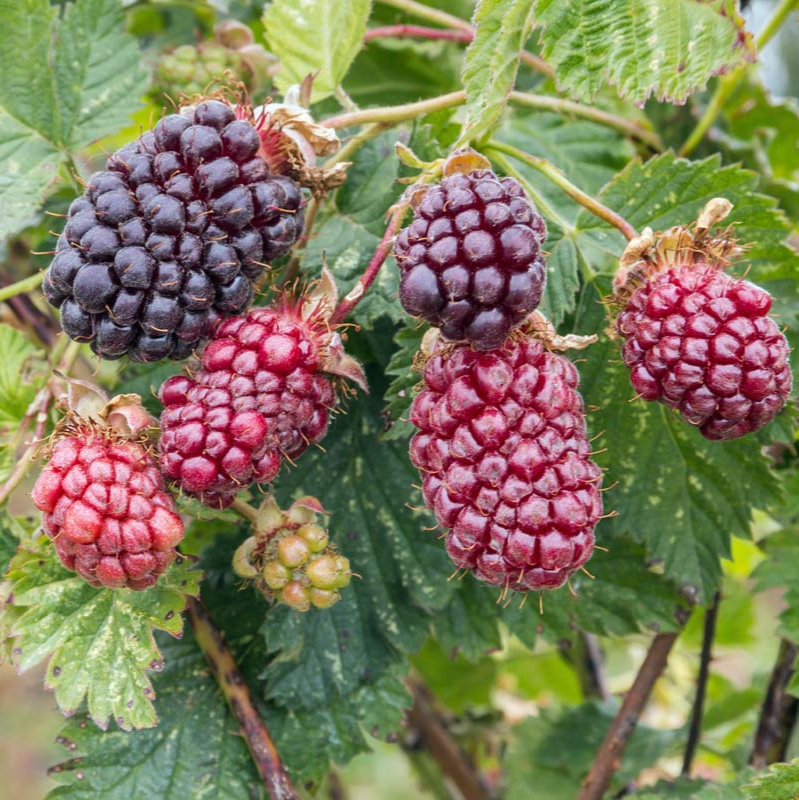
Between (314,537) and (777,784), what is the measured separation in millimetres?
654

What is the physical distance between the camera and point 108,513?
103 centimetres

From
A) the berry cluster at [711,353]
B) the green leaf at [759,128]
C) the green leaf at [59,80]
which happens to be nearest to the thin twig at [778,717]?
the berry cluster at [711,353]

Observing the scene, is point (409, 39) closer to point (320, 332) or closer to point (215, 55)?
point (215, 55)

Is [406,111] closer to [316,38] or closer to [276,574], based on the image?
[316,38]

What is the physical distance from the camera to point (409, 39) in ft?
6.23

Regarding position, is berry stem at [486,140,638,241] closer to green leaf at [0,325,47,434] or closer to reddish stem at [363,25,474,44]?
reddish stem at [363,25,474,44]

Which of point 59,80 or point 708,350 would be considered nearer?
point 708,350

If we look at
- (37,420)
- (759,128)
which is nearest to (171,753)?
(37,420)

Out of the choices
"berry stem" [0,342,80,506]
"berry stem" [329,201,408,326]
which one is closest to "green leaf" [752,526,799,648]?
"berry stem" [329,201,408,326]

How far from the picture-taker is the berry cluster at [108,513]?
1030 mm

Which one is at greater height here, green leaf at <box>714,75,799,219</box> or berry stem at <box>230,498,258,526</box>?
green leaf at <box>714,75,799,219</box>

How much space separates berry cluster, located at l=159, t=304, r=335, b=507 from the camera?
3.34 feet

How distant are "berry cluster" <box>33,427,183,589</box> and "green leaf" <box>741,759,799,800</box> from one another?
2.55 ft

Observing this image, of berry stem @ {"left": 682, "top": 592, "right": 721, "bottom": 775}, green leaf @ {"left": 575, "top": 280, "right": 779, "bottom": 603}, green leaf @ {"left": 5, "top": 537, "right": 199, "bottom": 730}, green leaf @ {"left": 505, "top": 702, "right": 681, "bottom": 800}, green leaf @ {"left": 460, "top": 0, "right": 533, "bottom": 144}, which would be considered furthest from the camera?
green leaf @ {"left": 505, "top": 702, "right": 681, "bottom": 800}
